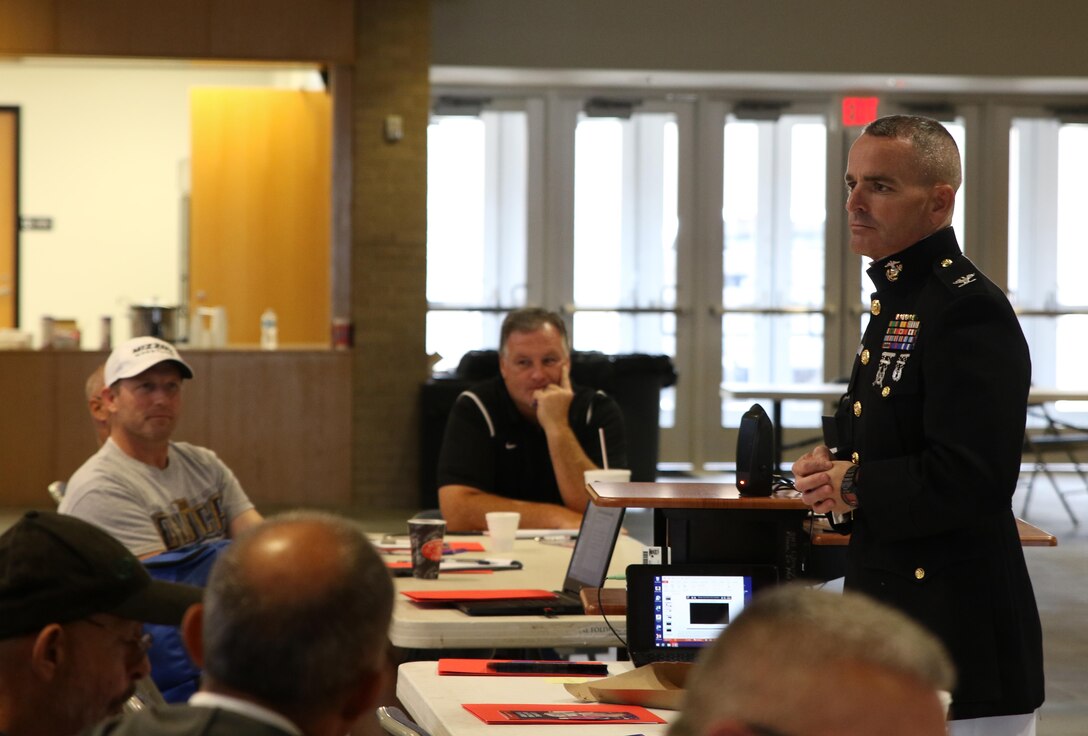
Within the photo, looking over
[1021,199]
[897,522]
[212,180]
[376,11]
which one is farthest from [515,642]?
[1021,199]

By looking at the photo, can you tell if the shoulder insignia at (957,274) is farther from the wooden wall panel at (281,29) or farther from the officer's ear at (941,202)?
the wooden wall panel at (281,29)

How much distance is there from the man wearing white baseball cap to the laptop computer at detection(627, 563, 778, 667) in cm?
143

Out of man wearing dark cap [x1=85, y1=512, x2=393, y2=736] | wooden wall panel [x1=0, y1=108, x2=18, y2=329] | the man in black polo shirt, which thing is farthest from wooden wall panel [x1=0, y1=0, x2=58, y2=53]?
man wearing dark cap [x1=85, y1=512, x2=393, y2=736]

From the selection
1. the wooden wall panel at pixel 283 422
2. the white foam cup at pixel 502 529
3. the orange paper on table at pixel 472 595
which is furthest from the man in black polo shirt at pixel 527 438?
the wooden wall panel at pixel 283 422

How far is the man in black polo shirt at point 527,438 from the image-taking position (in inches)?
165

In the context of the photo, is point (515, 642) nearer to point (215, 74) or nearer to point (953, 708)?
point (953, 708)

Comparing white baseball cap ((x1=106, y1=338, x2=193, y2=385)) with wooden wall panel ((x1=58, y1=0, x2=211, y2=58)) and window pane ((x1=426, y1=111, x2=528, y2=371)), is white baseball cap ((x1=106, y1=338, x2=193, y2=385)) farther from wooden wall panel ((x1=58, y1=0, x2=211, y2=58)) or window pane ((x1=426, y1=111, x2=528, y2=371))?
window pane ((x1=426, y1=111, x2=528, y2=371))

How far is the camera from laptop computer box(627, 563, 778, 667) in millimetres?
2475

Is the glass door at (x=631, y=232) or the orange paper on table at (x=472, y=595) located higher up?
the glass door at (x=631, y=232)

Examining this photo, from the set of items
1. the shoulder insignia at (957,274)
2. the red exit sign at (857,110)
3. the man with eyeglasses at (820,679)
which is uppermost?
the red exit sign at (857,110)

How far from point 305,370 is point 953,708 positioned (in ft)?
23.7

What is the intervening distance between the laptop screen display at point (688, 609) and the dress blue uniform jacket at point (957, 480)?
337mm

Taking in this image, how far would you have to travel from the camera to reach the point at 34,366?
8.80 meters

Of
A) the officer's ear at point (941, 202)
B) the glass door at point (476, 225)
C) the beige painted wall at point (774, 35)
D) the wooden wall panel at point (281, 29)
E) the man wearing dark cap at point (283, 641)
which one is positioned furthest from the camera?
the glass door at point (476, 225)
